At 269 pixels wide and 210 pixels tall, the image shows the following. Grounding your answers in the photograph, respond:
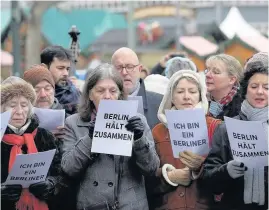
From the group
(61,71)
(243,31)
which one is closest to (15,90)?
(61,71)

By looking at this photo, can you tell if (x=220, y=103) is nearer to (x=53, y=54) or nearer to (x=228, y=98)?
(x=228, y=98)

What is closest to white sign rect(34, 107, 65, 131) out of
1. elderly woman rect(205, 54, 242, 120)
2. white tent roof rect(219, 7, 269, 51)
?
elderly woman rect(205, 54, 242, 120)

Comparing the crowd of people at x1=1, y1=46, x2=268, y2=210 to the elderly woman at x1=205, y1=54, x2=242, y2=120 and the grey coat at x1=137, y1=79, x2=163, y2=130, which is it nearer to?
the grey coat at x1=137, y1=79, x2=163, y2=130

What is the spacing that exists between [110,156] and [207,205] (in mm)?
698

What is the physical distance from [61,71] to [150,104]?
111 centimetres

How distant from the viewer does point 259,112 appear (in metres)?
5.81

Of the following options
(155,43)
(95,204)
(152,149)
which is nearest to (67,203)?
(95,204)

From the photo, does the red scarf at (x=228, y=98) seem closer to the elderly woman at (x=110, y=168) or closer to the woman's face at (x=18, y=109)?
the elderly woman at (x=110, y=168)

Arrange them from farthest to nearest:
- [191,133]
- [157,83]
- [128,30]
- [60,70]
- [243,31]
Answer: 1. [128,30]
2. [243,31]
3. [157,83]
4. [60,70]
5. [191,133]

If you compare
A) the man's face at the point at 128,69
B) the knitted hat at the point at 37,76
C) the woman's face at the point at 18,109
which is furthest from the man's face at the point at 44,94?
the woman's face at the point at 18,109

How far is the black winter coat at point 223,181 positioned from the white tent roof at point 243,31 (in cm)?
908

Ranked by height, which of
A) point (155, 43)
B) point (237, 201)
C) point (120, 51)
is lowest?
point (237, 201)

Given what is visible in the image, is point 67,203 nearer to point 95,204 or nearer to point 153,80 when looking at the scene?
point 95,204

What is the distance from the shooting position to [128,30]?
34.9 metres
